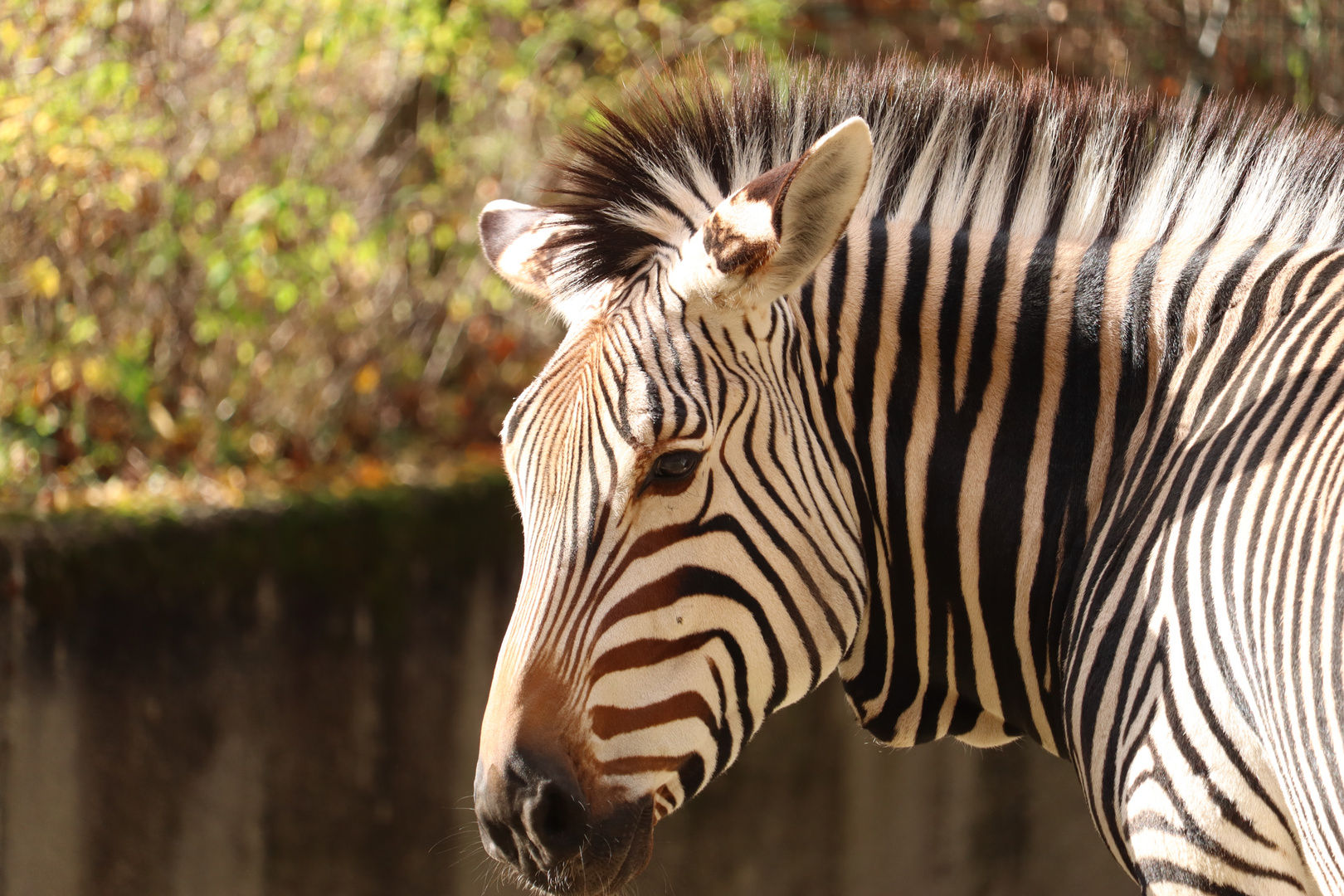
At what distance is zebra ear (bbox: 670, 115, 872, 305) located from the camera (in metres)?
1.73

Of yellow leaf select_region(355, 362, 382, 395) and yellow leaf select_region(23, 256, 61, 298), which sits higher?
yellow leaf select_region(23, 256, 61, 298)

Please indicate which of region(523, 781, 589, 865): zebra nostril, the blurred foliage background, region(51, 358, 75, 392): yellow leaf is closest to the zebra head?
region(523, 781, 589, 865): zebra nostril

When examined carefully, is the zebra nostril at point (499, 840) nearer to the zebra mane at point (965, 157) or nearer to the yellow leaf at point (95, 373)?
the zebra mane at point (965, 157)

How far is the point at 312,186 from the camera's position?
5.04m

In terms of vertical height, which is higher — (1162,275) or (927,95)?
(927,95)

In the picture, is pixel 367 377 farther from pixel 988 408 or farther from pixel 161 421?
pixel 988 408

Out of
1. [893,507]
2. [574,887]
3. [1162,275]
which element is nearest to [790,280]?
[893,507]

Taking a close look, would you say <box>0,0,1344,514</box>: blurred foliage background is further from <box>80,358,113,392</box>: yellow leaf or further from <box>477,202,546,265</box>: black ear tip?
<box>477,202,546,265</box>: black ear tip

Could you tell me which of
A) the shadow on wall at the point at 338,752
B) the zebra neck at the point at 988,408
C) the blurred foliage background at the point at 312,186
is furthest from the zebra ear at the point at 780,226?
the shadow on wall at the point at 338,752

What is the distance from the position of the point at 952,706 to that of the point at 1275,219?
1072 mm

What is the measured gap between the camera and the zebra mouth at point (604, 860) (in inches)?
68.9

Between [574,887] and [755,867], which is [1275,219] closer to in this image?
[574,887]

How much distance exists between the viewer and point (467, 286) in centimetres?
570

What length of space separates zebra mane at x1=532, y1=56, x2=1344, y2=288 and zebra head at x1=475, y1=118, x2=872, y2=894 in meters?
0.26
